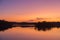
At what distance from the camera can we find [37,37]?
1570 cm

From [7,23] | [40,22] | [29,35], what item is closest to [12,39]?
[29,35]

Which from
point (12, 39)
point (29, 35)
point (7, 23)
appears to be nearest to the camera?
point (12, 39)

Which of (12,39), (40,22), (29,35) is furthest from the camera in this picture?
(40,22)

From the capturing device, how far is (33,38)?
15.4 meters

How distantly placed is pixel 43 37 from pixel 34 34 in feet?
3.26

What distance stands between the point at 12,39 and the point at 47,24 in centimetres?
1011

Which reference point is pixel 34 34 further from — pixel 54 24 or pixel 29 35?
pixel 54 24

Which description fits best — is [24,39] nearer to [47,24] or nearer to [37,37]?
[37,37]

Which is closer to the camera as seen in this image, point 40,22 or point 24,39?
point 24,39

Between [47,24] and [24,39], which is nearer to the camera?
[24,39]

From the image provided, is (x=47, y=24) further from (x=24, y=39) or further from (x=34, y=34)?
(x=24, y=39)

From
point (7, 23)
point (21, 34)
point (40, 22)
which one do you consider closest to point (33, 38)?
point (21, 34)

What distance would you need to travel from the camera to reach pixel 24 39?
1502cm

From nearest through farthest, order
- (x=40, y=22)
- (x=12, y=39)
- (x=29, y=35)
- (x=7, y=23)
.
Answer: (x=12, y=39)
(x=29, y=35)
(x=40, y=22)
(x=7, y=23)
